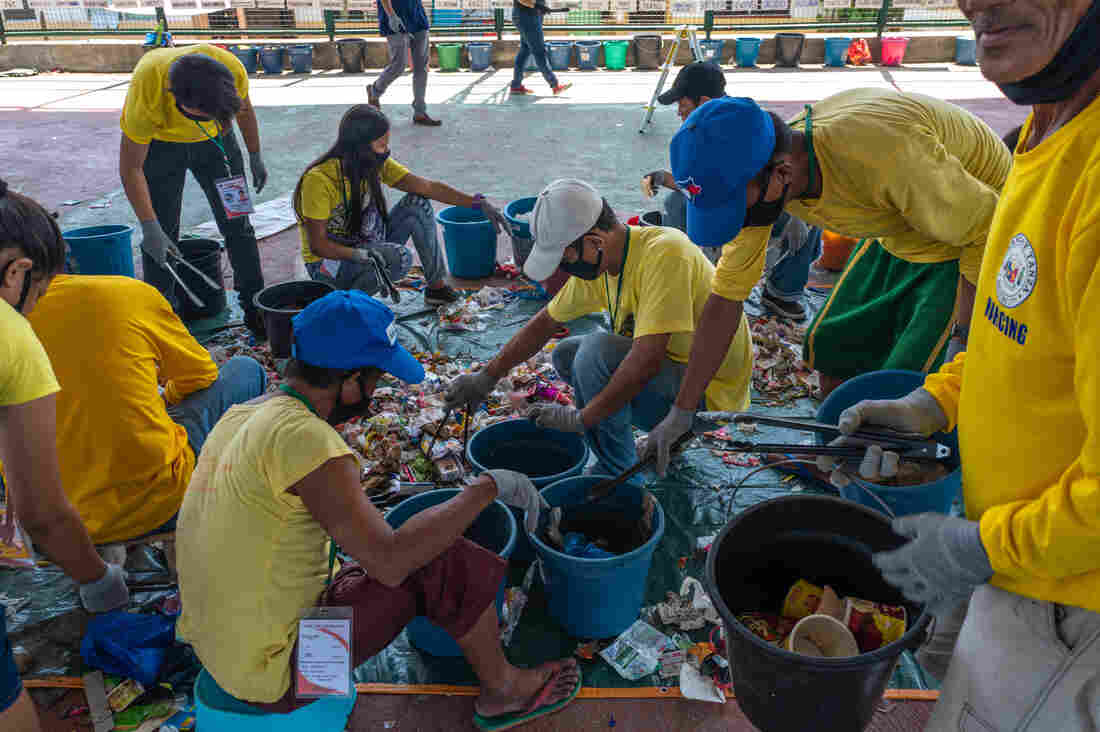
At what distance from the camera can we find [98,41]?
1487cm

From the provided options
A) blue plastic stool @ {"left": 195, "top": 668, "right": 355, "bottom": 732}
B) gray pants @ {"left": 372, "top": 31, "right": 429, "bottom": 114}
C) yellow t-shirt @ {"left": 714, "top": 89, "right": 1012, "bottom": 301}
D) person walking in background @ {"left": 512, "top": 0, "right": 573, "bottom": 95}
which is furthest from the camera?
person walking in background @ {"left": 512, "top": 0, "right": 573, "bottom": 95}

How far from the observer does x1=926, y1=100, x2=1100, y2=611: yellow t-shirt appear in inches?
40.7

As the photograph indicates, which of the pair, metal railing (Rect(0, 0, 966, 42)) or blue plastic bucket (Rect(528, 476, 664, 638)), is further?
metal railing (Rect(0, 0, 966, 42))

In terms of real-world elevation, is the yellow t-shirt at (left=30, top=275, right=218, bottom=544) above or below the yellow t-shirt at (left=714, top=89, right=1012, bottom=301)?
below

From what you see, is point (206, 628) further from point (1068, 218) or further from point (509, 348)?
point (1068, 218)

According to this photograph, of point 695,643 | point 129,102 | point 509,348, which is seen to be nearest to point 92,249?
point 129,102

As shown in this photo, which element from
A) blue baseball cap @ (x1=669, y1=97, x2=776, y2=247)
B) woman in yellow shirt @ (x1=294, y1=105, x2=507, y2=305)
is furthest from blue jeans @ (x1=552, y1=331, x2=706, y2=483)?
woman in yellow shirt @ (x1=294, y1=105, x2=507, y2=305)

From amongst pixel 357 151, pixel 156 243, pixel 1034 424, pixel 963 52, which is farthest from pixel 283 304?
pixel 963 52

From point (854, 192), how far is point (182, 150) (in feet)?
11.7

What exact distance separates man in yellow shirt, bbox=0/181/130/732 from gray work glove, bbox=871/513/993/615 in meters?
1.98

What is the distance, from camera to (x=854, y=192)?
7.64 feet

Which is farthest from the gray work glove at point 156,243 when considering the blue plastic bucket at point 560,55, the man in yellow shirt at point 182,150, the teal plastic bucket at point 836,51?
the teal plastic bucket at point 836,51

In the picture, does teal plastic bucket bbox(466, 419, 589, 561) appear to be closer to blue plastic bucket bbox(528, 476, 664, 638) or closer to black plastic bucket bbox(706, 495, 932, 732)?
blue plastic bucket bbox(528, 476, 664, 638)

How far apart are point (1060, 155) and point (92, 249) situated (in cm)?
478
